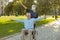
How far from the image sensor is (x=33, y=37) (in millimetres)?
8219

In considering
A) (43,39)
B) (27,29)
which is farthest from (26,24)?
(43,39)

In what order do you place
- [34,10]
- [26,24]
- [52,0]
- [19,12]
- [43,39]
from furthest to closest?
[19,12] < [52,0] < [43,39] < [34,10] < [26,24]

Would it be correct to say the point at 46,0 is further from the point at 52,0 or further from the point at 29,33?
the point at 29,33

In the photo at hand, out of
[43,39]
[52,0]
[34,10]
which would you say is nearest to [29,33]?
[34,10]

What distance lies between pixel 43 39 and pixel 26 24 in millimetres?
3348

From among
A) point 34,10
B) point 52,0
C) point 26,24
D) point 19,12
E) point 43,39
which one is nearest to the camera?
point 26,24

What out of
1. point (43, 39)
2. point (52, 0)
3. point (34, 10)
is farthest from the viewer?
point (52, 0)

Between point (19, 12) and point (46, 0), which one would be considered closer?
point (46, 0)

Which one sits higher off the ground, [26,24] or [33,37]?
[26,24]

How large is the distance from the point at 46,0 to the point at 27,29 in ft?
64.0

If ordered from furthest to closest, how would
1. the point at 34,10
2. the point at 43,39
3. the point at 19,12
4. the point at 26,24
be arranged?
the point at 19,12 → the point at 43,39 → the point at 34,10 → the point at 26,24

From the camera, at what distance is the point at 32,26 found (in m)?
8.01

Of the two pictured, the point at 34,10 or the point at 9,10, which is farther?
the point at 9,10

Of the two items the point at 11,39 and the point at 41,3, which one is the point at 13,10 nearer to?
the point at 41,3
